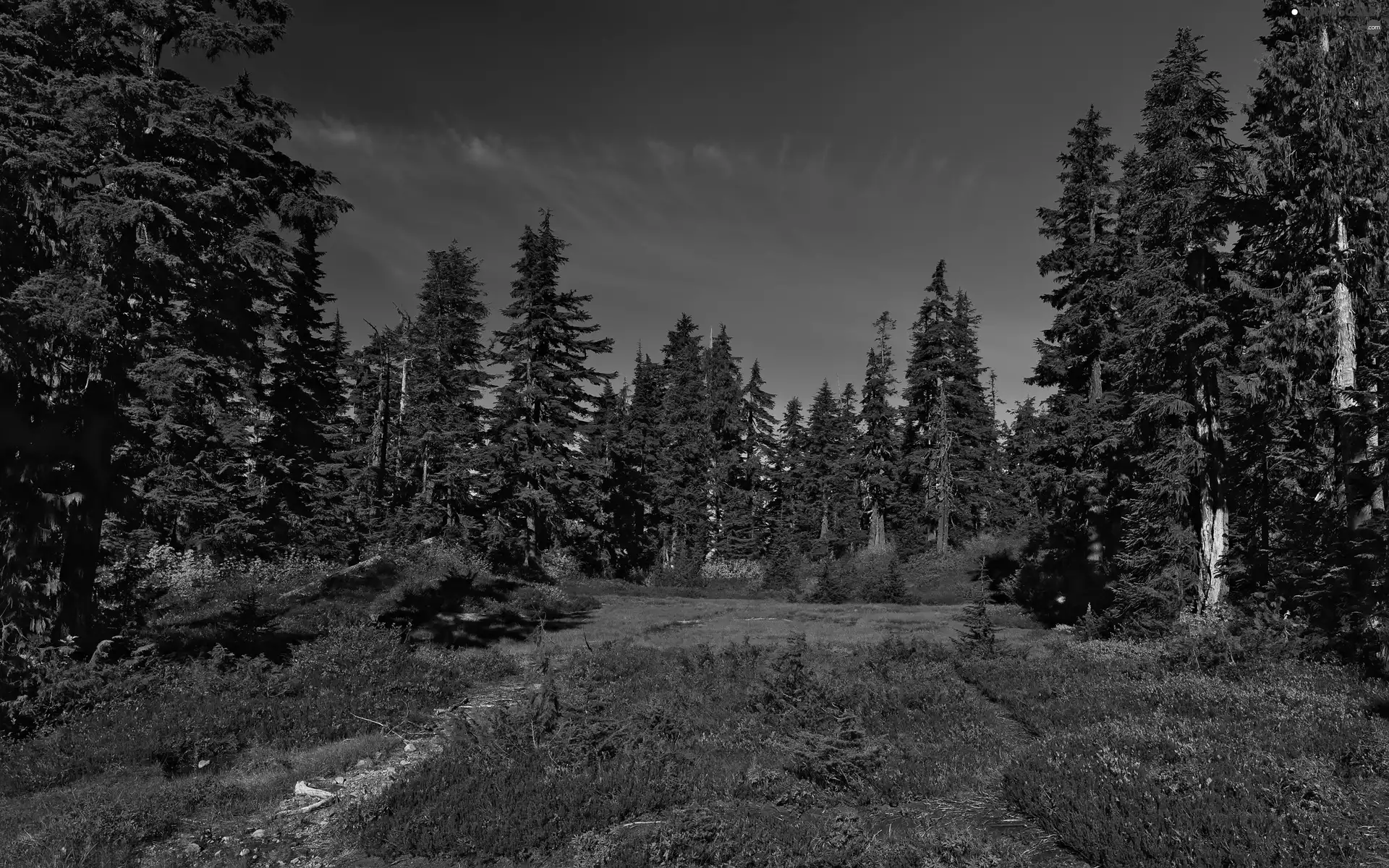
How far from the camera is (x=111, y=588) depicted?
41.4 feet

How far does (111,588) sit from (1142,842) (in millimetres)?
16436

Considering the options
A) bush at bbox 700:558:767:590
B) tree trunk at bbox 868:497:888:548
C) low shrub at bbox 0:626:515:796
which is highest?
tree trunk at bbox 868:497:888:548

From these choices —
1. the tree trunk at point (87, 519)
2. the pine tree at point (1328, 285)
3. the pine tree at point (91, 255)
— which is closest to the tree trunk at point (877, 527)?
the pine tree at point (1328, 285)

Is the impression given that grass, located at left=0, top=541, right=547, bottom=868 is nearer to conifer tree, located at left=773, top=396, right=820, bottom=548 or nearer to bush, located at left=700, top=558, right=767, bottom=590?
bush, located at left=700, top=558, right=767, bottom=590

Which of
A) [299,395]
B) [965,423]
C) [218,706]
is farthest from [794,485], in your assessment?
[218,706]

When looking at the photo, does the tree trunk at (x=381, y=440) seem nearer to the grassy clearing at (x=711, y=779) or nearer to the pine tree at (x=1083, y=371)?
the grassy clearing at (x=711, y=779)

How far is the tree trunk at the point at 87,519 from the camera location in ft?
37.1

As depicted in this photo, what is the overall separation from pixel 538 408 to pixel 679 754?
1032 inches

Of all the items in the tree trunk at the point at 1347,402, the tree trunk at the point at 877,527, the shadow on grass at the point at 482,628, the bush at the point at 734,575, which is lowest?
the bush at the point at 734,575

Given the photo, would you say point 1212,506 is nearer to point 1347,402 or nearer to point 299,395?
point 1347,402

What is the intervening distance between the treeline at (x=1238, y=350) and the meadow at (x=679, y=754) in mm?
2855

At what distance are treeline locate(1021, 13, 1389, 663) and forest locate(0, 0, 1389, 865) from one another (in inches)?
4.0

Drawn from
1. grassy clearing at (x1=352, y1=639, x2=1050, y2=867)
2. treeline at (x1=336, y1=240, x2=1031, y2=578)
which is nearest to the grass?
grassy clearing at (x1=352, y1=639, x2=1050, y2=867)

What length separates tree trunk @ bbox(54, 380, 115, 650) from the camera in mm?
11305
